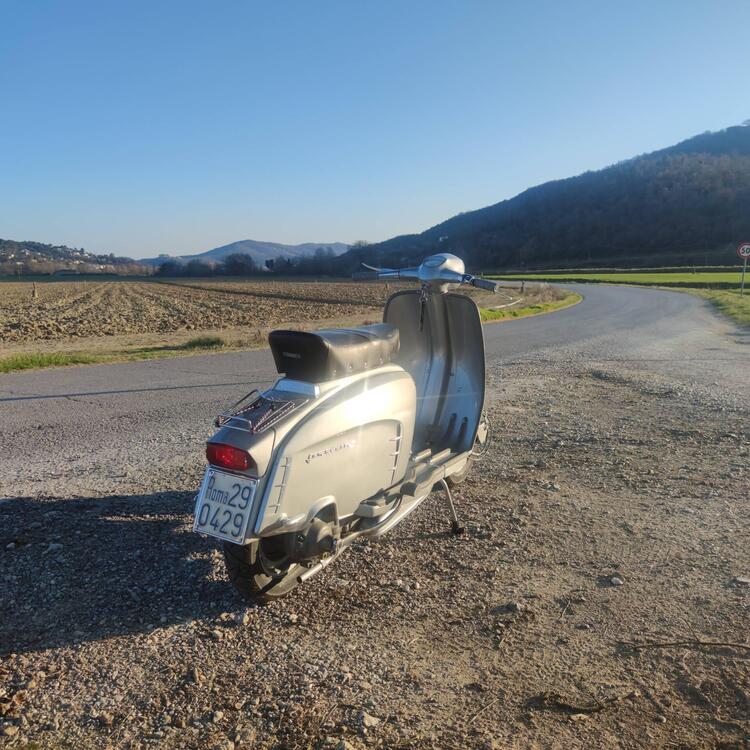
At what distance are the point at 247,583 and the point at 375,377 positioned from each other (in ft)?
3.83

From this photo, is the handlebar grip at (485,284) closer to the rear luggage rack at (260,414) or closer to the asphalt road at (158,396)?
the rear luggage rack at (260,414)

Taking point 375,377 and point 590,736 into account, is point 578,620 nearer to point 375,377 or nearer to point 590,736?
point 590,736

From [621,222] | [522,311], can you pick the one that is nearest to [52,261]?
[621,222]

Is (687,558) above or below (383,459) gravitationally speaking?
below

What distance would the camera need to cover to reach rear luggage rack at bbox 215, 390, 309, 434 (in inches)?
106

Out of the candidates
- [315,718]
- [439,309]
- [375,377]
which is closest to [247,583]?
[315,718]

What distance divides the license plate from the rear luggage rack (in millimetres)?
213

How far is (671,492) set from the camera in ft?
15.0

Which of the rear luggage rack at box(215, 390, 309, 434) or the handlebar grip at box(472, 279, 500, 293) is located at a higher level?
the handlebar grip at box(472, 279, 500, 293)

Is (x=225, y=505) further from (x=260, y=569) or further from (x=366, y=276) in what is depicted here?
(x=366, y=276)

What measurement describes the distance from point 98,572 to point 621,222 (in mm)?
122643

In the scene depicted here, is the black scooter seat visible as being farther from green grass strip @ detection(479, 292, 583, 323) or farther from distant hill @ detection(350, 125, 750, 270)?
distant hill @ detection(350, 125, 750, 270)

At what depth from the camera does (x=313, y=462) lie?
9.09ft

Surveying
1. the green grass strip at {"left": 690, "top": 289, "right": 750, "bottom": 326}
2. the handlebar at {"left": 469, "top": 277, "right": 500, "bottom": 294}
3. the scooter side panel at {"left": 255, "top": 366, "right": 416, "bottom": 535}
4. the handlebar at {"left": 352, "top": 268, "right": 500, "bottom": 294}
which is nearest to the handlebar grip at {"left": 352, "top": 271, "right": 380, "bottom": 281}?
the handlebar at {"left": 352, "top": 268, "right": 500, "bottom": 294}
